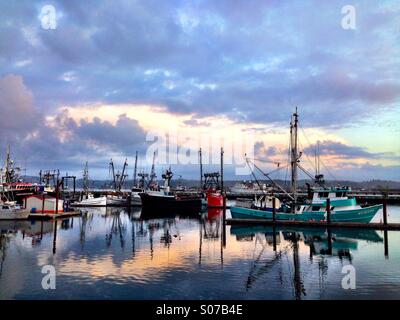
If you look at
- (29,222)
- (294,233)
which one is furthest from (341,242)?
(29,222)

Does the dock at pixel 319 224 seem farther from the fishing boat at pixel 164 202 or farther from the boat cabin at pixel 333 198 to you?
the fishing boat at pixel 164 202

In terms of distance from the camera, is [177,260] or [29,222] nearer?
[177,260]

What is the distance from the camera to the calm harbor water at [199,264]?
22062 mm

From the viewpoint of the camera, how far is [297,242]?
41.3 meters

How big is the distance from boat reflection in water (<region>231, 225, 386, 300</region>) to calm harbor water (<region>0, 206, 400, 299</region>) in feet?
0.28

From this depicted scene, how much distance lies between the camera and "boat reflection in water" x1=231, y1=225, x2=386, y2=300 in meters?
27.5

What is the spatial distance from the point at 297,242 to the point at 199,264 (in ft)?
50.1

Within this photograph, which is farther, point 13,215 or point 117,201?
point 117,201

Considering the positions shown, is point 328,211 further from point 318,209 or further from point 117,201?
point 117,201

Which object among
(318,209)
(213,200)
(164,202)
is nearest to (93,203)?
(164,202)

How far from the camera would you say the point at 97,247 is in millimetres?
38125

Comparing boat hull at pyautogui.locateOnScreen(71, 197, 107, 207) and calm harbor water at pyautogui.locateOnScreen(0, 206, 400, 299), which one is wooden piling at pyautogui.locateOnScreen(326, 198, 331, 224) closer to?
calm harbor water at pyautogui.locateOnScreen(0, 206, 400, 299)
